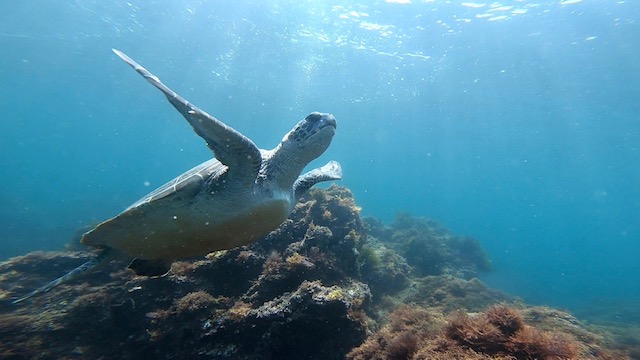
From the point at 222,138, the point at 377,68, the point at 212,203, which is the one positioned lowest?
the point at 212,203

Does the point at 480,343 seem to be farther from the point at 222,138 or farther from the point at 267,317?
the point at 222,138

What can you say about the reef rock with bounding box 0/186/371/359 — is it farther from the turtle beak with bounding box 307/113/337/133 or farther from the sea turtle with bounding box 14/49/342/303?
the turtle beak with bounding box 307/113/337/133

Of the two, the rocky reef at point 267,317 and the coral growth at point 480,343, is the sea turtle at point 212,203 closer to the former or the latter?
the rocky reef at point 267,317

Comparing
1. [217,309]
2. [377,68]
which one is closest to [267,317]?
[217,309]

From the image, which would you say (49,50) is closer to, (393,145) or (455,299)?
(455,299)

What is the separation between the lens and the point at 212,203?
12.6 feet

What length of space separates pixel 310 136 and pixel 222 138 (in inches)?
50.3

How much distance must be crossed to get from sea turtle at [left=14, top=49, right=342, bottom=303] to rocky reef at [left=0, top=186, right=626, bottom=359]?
0.76 metres

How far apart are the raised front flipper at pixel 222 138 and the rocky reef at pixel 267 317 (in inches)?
64.7

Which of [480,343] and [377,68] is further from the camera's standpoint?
[377,68]

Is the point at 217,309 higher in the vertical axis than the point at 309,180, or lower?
lower

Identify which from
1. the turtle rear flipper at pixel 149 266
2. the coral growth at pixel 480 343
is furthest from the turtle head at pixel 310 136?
the coral growth at pixel 480 343

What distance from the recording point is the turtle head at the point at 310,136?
427cm

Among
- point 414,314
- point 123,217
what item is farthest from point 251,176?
point 414,314
